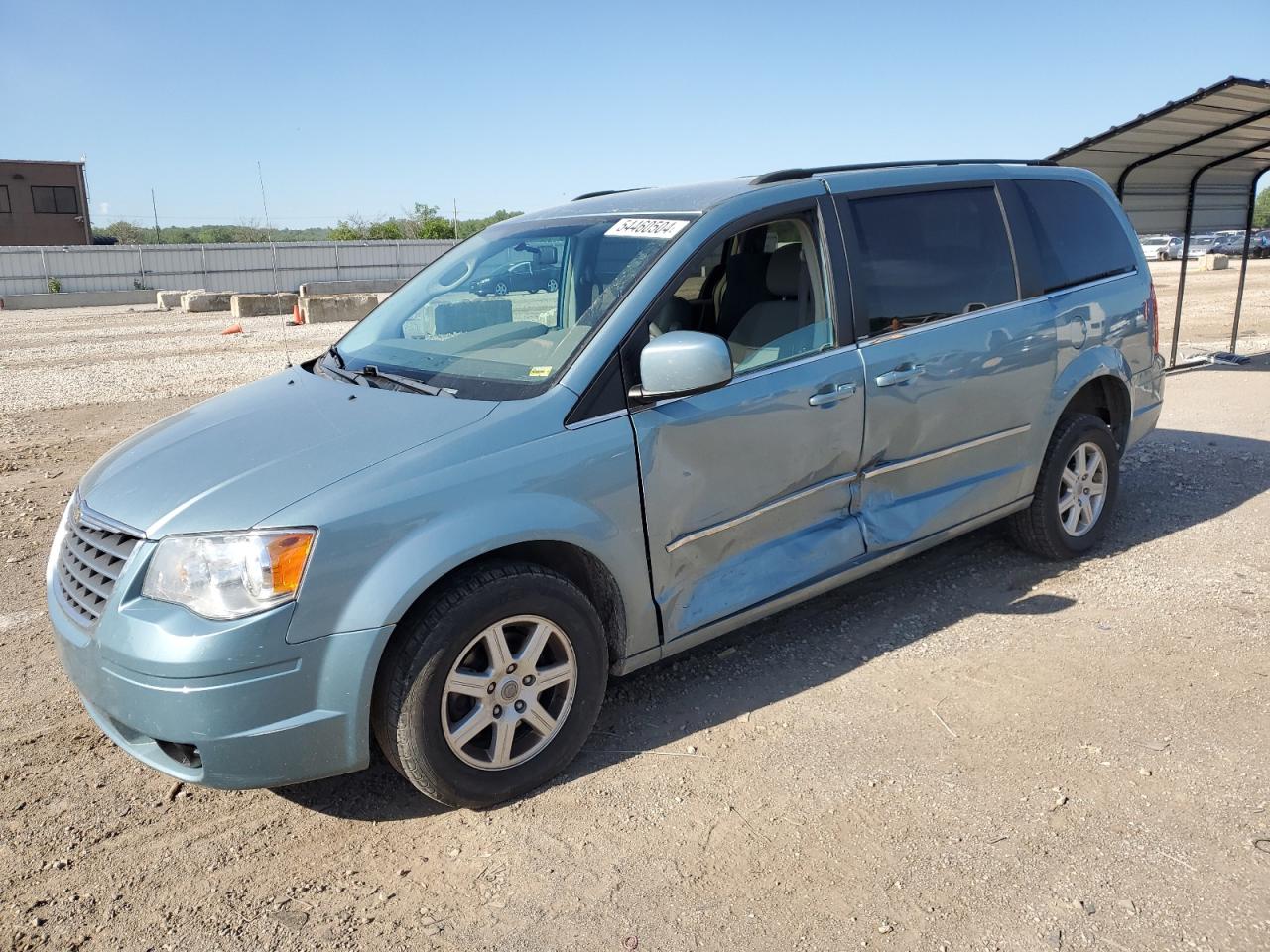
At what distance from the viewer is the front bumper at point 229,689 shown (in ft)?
9.04

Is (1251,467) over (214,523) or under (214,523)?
under

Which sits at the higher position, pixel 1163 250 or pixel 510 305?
pixel 510 305

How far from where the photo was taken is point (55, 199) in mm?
51844

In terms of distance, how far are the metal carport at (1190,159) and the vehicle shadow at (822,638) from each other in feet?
13.8

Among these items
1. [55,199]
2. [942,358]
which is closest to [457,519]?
[942,358]

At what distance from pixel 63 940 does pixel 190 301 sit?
27005 millimetres

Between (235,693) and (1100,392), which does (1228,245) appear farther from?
(235,693)

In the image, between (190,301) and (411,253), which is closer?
(190,301)

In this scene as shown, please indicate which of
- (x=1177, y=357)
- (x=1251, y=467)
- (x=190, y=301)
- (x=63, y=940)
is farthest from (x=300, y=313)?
(x=63, y=940)

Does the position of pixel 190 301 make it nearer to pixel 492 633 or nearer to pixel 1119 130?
pixel 1119 130

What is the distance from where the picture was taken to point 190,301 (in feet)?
88.2

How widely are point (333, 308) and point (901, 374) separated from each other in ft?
65.9

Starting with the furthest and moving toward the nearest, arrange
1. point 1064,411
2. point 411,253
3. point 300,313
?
point 411,253 < point 300,313 < point 1064,411

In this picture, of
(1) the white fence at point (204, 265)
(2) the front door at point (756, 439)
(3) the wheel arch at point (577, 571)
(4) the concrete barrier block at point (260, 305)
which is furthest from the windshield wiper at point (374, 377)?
(1) the white fence at point (204, 265)
